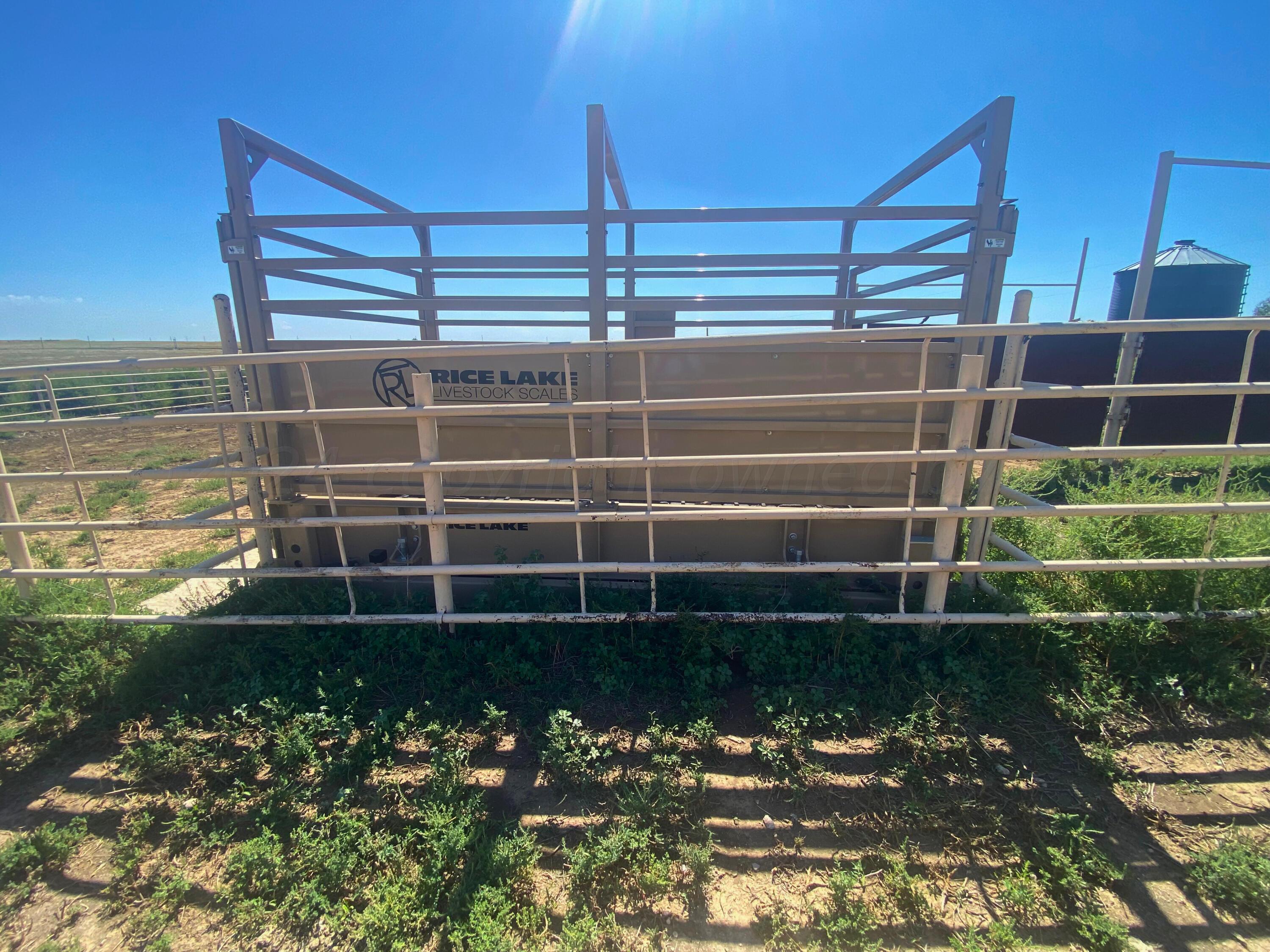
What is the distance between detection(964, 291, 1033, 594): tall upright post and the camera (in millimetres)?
2713

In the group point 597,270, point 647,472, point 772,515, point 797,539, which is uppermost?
point 597,270

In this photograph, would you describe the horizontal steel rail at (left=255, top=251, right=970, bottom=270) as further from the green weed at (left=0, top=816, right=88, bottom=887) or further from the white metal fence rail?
the green weed at (left=0, top=816, right=88, bottom=887)

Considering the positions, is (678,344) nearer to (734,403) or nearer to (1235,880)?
(734,403)

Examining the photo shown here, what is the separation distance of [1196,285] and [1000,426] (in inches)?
565

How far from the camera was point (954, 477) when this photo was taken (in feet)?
9.17

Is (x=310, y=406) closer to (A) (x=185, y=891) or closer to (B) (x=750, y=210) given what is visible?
(A) (x=185, y=891)

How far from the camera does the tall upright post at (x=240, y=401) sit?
10.1ft

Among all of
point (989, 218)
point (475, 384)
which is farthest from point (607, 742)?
point (989, 218)

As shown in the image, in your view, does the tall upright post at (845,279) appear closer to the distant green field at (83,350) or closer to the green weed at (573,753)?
the green weed at (573,753)

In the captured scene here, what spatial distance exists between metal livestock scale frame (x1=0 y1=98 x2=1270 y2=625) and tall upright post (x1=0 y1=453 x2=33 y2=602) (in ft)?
0.06

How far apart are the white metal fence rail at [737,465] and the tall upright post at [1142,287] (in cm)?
471

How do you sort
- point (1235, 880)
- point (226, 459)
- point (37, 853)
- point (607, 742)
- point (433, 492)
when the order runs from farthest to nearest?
point (226, 459) → point (433, 492) → point (607, 742) → point (37, 853) → point (1235, 880)

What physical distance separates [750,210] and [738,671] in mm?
2597

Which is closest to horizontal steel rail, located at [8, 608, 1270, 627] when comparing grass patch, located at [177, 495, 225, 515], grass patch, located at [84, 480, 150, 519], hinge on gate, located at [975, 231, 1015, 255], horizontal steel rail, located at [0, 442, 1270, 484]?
horizontal steel rail, located at [0, 442, 1270, 484]
